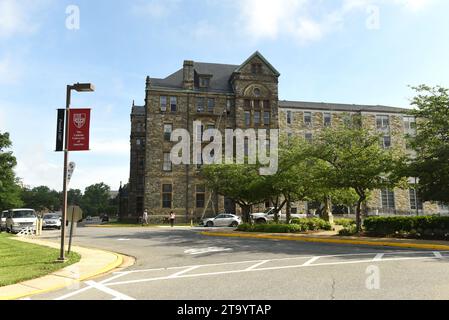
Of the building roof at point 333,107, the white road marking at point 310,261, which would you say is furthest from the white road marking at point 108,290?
the building roof at point 333,107

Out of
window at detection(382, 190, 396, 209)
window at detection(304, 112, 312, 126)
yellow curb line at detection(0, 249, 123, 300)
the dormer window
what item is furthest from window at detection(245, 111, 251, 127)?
yellow curb line at detection(0, 249, 123, 300)

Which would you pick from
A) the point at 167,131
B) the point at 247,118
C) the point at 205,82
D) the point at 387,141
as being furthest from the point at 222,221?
the point at 387,141

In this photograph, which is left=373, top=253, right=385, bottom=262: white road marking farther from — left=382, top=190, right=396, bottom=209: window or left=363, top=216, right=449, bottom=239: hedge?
left=382, top=190, right=396, bottom=209: window

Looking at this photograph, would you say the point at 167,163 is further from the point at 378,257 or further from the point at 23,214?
the point at 378,257

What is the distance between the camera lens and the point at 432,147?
20.9m

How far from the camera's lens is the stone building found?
4609 centimetres

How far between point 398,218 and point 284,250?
9.38 m

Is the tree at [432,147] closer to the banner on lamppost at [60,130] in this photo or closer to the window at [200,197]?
the banner on lamppost at [60,130]

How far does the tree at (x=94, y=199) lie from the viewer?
5098 inches

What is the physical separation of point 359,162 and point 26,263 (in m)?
17.7

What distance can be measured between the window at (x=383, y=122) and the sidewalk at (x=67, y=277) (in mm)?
50146

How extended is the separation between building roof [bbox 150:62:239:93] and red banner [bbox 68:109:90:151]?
3462 cm
